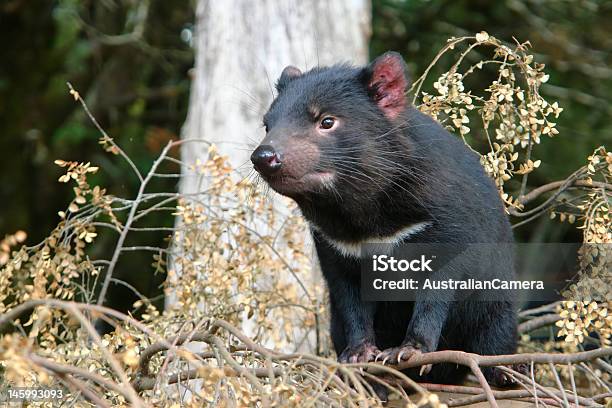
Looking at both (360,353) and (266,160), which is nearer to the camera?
(266,160)

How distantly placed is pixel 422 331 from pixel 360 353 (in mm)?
286

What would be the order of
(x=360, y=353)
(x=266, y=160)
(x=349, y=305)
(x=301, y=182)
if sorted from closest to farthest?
(x=266, y=160)
(x=301, y=182)
(x=360, y=353)
(x=349, y=305)

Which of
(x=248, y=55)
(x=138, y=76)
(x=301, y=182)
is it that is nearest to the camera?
(x=301, y=182)

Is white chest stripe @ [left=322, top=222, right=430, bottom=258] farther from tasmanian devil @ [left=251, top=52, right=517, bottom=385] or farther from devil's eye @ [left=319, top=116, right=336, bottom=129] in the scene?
devil's eye @ [left=319, top=116, right=336, bottom=129]

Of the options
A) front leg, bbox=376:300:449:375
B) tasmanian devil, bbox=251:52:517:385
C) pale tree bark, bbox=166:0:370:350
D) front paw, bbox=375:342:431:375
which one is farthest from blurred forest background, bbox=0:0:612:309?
front paw, bbox=375:342:431:375

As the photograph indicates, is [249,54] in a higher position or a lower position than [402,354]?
higher

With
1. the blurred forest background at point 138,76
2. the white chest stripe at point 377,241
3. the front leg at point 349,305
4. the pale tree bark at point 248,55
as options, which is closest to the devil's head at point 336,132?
the white chest stripe at point 377,241

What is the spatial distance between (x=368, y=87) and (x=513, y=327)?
1.28 meters

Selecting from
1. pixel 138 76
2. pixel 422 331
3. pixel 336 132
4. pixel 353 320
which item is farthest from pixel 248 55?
pixel 138 76

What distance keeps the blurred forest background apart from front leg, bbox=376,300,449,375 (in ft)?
Answer: 14.0

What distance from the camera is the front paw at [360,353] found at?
3.60 meters

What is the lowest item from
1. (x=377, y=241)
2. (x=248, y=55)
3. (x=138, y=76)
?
(x=377, y=241)

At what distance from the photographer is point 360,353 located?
3.62 metres

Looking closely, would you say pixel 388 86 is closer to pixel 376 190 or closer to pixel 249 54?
pixel 376 190
